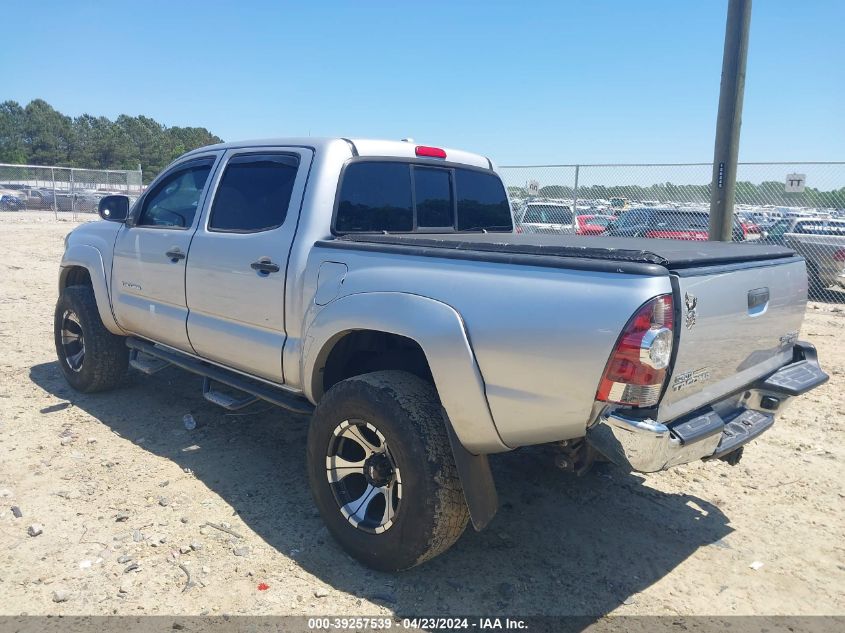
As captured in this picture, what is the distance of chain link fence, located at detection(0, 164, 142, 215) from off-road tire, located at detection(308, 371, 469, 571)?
90.9ft

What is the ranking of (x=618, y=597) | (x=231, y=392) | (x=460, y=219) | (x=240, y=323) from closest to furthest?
(x=618, y=597) → (x=240, y=323) → (x=460, y=219) → (x=231, y=392)

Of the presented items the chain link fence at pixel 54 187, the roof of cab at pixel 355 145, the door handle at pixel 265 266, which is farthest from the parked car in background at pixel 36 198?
the door handle at pixel 265 266

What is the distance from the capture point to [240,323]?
12.3 ft

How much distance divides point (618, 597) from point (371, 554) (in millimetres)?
1140

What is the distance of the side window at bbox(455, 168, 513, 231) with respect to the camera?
Result: 4.46m

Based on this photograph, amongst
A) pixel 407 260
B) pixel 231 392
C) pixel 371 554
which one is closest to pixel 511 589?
pixel 371 554

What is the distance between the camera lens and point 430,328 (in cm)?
266

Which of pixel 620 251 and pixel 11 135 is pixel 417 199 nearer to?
pixel 620 251

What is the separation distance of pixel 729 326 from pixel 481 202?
7.87ft

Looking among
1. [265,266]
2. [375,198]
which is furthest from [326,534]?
[375,198]

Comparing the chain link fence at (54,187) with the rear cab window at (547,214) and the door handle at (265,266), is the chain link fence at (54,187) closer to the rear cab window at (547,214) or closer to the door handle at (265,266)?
the rear cab window at (547,214)

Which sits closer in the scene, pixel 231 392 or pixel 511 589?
pixel 511 589

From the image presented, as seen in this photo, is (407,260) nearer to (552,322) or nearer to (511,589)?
(552,322)

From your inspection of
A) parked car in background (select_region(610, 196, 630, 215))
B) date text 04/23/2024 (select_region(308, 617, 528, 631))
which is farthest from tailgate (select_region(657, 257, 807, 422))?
parked car in background (select_region(610, 196, 630, 215))
